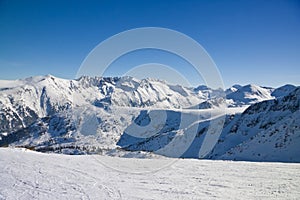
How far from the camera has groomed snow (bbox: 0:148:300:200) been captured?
13766mm

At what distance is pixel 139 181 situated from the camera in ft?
54.9

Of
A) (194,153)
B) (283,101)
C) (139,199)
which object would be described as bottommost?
(194,153)

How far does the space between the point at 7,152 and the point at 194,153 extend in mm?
76322

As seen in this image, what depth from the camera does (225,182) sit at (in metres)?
16.0

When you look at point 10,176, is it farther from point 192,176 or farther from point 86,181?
point 192,176

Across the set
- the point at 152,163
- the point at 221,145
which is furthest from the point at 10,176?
the point at 221,145

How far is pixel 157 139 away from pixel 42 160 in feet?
411

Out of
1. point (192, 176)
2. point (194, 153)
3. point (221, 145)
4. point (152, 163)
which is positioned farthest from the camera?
point (194, 153)

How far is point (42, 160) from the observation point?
71.1ft

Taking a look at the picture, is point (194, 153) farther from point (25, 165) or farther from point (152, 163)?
point (25, 165)

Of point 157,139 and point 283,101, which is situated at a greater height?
point 283,101

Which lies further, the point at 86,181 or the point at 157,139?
the point at 157,139

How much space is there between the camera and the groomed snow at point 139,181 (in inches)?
542

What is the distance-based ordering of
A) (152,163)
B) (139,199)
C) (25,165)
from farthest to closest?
(152,163) → (25,165) → (139,199)
